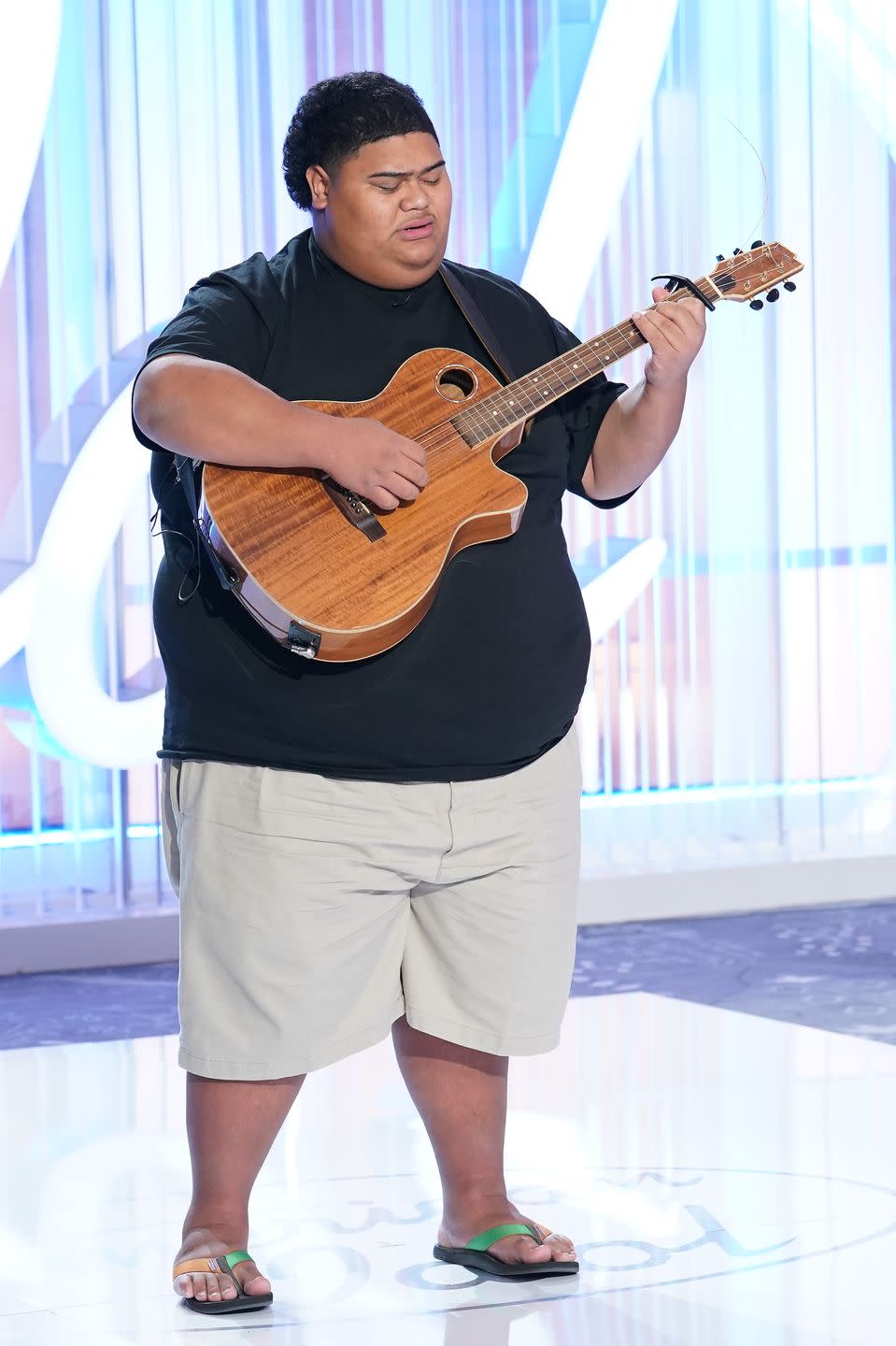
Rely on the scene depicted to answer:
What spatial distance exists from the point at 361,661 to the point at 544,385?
0.32 metres

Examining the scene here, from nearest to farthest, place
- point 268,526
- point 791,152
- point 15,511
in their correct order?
point 268,526, point 15,511, point 791,152

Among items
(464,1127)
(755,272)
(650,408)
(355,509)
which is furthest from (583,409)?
(464,1127)

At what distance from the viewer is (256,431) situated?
5.16 feet

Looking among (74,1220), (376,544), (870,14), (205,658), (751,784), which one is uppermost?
(870,14)

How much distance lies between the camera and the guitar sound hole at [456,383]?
5.62 ft

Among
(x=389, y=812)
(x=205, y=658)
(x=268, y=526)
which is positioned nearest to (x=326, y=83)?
(x=268, y=526)

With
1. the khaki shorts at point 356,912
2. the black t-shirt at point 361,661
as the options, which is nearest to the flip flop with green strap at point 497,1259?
the khaki shorts at point 356,912

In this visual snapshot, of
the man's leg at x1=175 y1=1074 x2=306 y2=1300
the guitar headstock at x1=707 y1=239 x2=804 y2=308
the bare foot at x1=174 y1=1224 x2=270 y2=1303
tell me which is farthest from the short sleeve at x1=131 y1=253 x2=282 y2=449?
the bare foot at x1=174 y1=1224 x2=270 y2=1303

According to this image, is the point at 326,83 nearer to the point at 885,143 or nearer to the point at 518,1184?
the point at 518,1184

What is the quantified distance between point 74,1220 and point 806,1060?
114 centimetres

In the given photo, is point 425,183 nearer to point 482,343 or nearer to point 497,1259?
point 482,343

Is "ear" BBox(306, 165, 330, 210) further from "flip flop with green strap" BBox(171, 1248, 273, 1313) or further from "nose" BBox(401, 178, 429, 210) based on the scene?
"flip flop with green strap" BBox(171, 1248, 273, 1313)

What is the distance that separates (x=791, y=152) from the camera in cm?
419

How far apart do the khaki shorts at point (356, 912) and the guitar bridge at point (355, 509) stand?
0.80 feet
